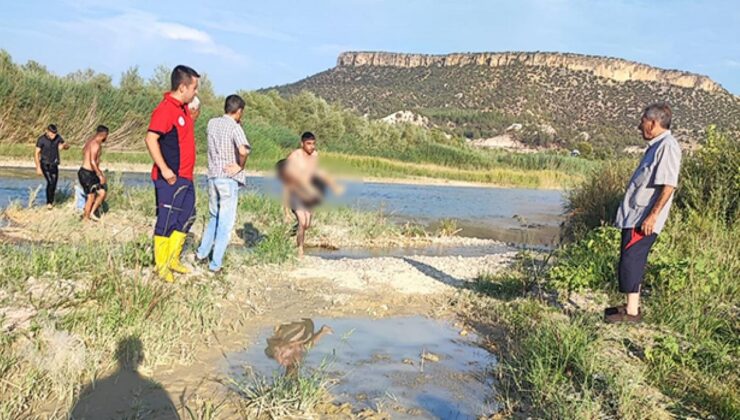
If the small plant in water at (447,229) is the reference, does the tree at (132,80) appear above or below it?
above

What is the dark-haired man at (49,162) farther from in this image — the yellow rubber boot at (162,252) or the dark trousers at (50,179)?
the yellow rubber boot at (162,252)

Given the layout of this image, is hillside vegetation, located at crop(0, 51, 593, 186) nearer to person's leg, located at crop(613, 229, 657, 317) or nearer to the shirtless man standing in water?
the shirtless man standing in water

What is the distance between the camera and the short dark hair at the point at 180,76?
6.56 m

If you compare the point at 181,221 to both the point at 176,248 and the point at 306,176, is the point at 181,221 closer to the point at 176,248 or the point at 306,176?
the point at 176,248

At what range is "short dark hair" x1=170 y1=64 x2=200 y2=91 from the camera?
21.5ft

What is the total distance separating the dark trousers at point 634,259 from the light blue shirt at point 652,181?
0.34ft

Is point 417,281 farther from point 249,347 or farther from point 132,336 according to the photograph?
point 132,336

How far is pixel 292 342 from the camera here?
227 inches

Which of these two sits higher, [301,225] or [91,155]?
[91,155]

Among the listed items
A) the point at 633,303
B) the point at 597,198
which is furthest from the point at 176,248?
the point at 597,198

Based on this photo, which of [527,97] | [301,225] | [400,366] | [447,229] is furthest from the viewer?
[527,97]

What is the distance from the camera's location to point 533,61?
102688 mm

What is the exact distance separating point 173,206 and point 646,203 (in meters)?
4.74

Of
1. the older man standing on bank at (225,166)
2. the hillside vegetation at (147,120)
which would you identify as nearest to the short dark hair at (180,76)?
the older man standing on bank at (225,166)
